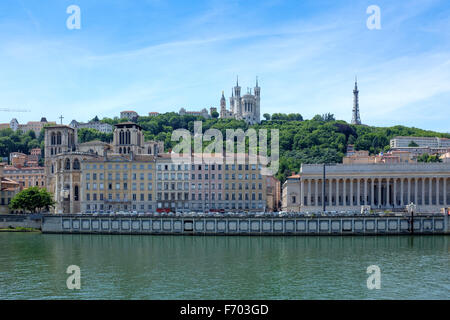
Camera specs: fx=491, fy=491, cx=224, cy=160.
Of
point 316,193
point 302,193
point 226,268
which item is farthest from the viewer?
point 302,193

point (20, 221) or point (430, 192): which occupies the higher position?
point (430, 192)

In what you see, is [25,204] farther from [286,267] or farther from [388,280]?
[388,280]

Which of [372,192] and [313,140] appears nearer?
[372,192]

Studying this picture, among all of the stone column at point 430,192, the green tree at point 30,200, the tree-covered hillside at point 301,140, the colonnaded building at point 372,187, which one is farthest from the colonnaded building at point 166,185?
the tree-covered hillside at point 301,140

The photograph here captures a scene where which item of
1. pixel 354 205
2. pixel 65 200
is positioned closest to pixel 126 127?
pixel 65 200

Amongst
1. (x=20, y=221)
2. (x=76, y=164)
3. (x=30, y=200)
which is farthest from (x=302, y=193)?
(x=20, y=221)

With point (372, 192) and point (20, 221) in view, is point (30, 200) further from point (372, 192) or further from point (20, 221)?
point (372, 192)

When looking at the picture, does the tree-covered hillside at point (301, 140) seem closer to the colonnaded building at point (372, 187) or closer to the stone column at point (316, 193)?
the colonnaded building at point (372, 187)

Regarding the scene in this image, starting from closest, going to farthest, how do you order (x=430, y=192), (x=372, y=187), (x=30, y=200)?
1. (x=30, y=200)
2. (x=430, y=192)
3. (x=372, y=187)
